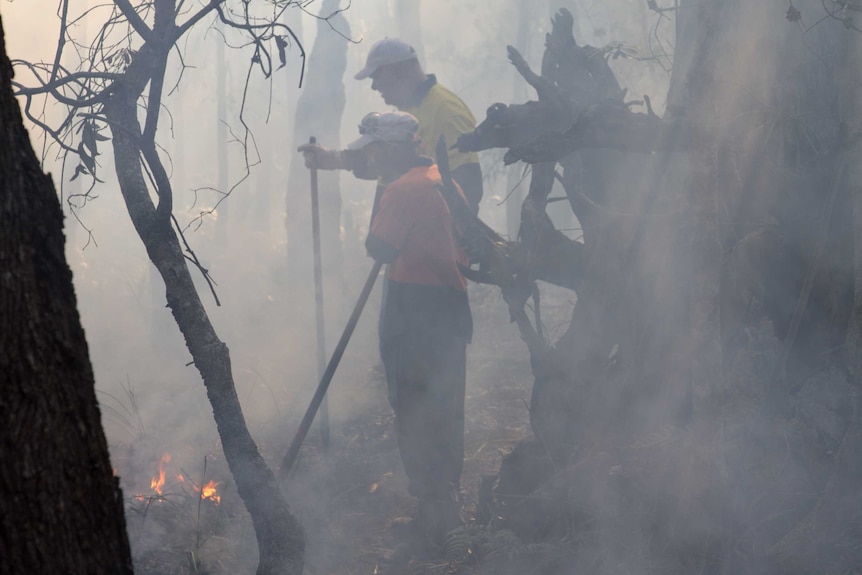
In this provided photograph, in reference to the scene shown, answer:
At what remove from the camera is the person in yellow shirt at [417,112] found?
19.3 ft

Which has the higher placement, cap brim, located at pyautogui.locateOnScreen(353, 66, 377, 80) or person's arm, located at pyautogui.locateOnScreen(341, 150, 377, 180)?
cap brim, located at pyautogui.locateOnScreen(353, 66, 377, 80)

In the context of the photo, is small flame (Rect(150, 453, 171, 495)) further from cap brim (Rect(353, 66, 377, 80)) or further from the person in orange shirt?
cap brim (Rect(353, 66, 377, 80))

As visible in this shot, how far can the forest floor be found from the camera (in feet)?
14.8

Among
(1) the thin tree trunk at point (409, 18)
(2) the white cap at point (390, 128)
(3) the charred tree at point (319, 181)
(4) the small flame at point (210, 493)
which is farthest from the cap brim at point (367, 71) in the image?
(1) the thin tree trunk at point (409, 18)

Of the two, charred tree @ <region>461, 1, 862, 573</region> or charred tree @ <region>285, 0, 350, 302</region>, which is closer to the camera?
charred tree @ <region>461, 1, 862, 573</region>

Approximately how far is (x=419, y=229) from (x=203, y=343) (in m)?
2.21

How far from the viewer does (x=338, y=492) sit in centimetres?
562

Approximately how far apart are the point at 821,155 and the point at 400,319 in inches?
115

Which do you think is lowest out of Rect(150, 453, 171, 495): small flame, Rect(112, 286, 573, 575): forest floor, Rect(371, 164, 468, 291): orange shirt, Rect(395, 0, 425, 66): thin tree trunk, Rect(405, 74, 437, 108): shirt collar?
Rect(112, 286, 573, 575): forest floor

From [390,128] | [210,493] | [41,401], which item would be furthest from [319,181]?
[41,401]

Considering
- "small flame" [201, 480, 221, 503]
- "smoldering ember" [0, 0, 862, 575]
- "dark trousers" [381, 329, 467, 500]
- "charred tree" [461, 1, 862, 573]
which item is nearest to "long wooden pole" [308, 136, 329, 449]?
"smoldering ember" [0, 0, 862, 575]

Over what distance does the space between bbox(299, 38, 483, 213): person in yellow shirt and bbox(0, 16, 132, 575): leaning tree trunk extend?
454 centimetres

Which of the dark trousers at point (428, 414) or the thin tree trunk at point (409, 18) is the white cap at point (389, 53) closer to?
the dark trousers at point (428, 414)

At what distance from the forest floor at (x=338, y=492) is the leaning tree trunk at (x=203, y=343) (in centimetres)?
147
